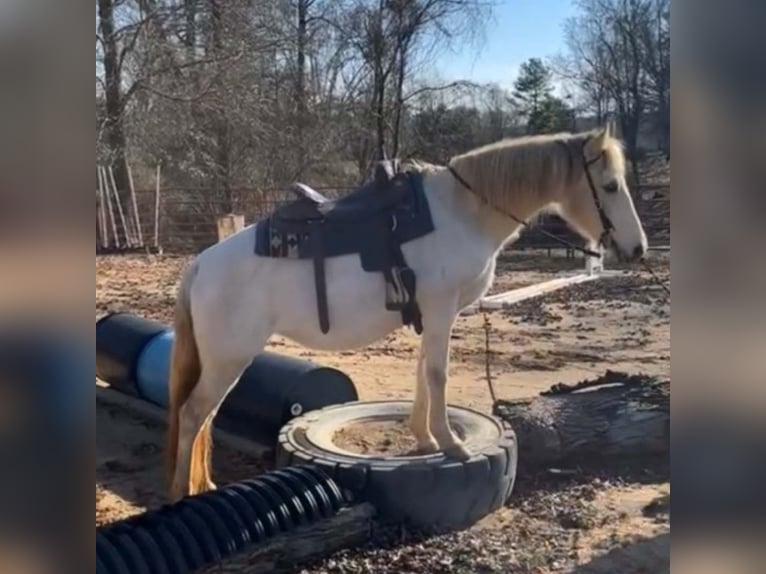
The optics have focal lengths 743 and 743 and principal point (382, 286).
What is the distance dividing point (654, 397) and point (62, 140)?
2.31 metres

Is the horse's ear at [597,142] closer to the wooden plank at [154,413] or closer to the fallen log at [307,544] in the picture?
the fallen log at [307,544]

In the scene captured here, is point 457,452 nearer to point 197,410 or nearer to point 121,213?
point 197,410

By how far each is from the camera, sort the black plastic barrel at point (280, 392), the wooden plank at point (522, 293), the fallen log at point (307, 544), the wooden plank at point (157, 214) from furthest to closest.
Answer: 1. the wooden plank at point (522, 293)
2. the wooden plank at point (157, 214)
3. the black plastic barrel at point (280, 392)
4. the fallen log at point (307, 544)

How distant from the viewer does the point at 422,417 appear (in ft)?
6.81

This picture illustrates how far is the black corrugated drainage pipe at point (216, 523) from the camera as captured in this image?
1360 millimetres

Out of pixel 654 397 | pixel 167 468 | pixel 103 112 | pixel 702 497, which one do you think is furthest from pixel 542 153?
pixel 103 112

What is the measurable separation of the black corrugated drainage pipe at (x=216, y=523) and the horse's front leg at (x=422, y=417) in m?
0.34

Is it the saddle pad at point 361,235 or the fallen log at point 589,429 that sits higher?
the saddle pad at point 361,235

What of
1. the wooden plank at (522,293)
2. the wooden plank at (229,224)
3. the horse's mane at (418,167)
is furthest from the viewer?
A: the wooden plank at (522,293)

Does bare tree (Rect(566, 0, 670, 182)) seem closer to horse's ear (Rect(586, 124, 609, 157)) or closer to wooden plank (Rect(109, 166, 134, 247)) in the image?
horse's ear (Rect(586, 124, 609, 157))

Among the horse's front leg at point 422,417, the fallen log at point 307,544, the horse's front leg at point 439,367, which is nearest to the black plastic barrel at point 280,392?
the horse's front leg at point 422,417

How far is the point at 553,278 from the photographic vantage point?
16.5 feet

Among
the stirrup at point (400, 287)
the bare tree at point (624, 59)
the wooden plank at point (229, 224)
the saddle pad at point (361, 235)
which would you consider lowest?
the stirrup at point (400, 287)

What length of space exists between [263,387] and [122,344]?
0.76 m
